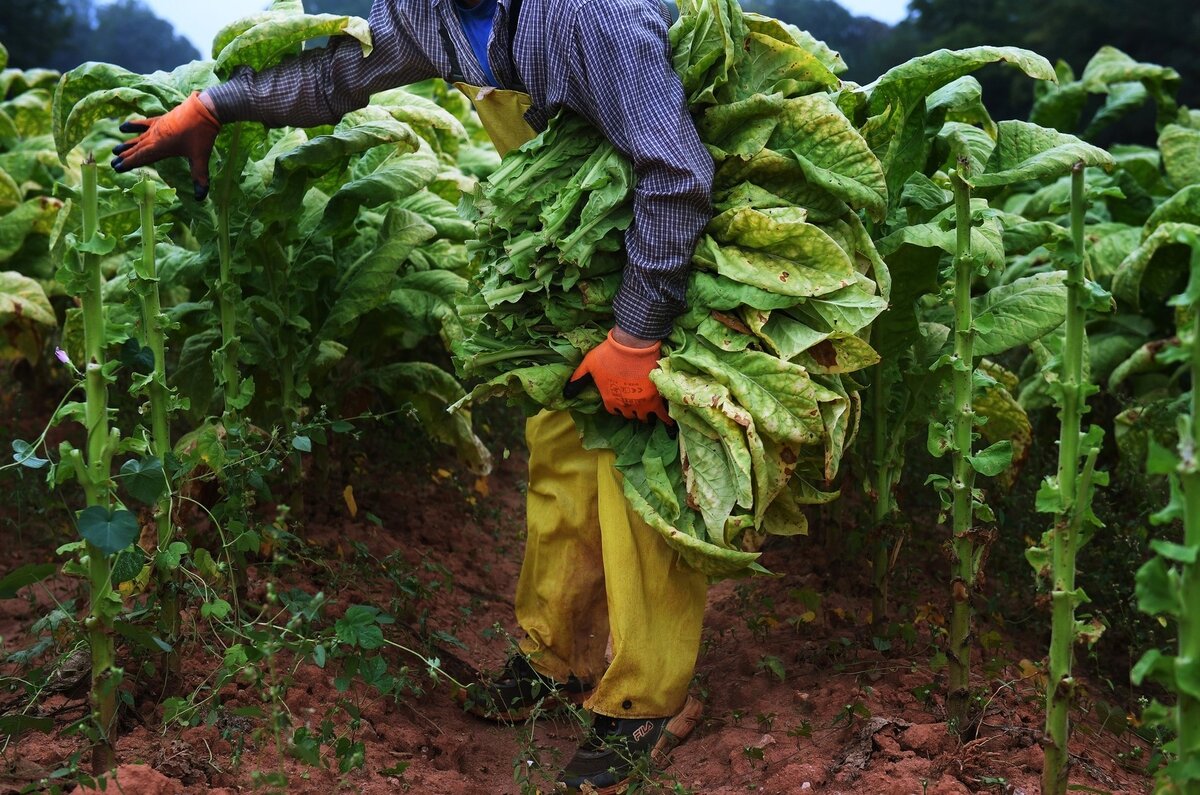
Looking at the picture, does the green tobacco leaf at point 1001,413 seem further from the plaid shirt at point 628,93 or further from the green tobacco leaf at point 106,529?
the green tobacco leaf at point 106,529

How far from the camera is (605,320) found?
235cm

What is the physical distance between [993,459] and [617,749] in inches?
35.2

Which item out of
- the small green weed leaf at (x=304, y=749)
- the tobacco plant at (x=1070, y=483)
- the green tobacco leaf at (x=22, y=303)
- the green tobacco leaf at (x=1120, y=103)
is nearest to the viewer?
the tobacco plant at (x=1070, y=483)

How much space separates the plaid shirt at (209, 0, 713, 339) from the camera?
2.09 metres

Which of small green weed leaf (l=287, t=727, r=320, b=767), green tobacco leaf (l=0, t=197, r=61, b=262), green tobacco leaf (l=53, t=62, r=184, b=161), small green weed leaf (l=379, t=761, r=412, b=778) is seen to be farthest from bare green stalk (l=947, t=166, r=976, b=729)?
green tobacco leaf (l=0, t=197, r=61, b=262)

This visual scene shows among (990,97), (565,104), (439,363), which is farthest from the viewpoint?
(990,97)

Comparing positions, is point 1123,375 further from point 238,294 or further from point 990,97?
point 990,97

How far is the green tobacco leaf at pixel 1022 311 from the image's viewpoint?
2279 mm

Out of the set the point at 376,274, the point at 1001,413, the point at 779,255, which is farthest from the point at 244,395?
the point at 1001,413

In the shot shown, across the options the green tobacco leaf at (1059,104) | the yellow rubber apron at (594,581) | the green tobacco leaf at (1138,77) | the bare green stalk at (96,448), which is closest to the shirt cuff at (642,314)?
the yellow rubber apron at (594,581)

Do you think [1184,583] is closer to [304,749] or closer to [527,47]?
[304,749]

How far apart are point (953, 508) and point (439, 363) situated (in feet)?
7.32

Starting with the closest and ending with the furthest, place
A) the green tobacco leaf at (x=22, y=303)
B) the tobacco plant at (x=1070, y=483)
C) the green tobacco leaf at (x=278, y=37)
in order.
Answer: the tobacco plant at (x=1070, y=483), the green tobacco leaf at (x=278, y=37), the green tobacco leaf at (x=22, y=303)

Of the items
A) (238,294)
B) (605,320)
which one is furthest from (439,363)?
(605,320)
